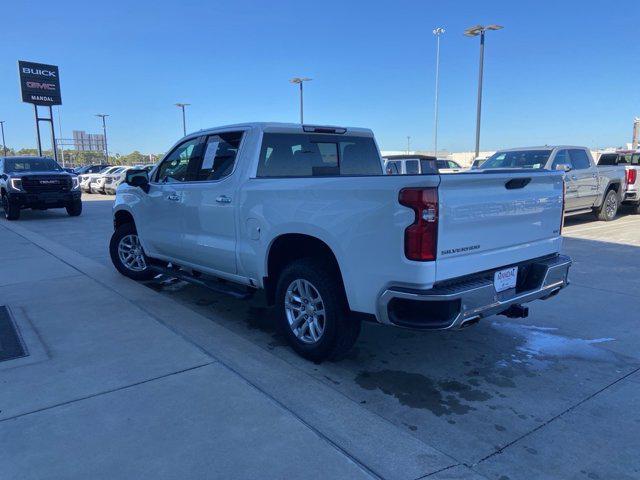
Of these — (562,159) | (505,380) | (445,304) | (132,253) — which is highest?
(562,159)

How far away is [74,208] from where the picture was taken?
1528 centimetres

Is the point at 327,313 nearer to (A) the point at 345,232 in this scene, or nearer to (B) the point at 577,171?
(A) the point at 345,232

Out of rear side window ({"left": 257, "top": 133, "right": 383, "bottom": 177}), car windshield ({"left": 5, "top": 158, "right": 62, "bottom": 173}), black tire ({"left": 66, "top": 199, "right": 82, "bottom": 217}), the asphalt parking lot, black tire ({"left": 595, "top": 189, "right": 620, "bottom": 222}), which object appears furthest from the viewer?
black tire ({"left": 66, "top": 199, "right": 82, "bottom": 217})

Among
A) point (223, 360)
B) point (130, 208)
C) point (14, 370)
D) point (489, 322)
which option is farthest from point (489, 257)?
point (130, 208)

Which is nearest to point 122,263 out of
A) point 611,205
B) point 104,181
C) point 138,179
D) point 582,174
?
point 138,179

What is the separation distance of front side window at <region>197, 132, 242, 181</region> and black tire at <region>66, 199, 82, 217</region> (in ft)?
39.1

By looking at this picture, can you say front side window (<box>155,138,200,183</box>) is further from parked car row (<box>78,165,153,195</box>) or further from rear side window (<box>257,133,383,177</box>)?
parked car row (<box>78,165,153,195</box>)

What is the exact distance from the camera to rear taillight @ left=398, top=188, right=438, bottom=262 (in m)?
2.95

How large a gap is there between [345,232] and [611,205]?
1181 centimetres

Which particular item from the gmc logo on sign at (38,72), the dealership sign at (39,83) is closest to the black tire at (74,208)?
the dealership sign at (39,83)

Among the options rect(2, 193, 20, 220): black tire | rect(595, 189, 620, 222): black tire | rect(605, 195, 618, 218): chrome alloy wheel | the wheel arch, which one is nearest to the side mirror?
the wheel arch

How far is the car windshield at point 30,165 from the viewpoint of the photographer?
14.6m

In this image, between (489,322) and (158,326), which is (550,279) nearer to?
(489,322)

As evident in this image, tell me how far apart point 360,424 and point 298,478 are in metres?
0.65
